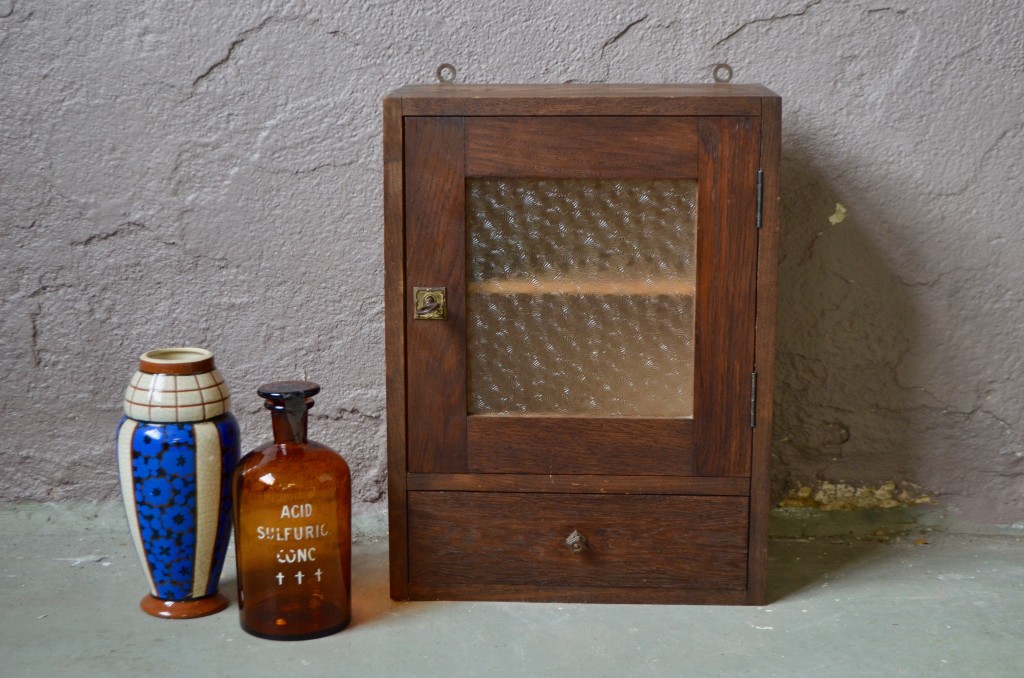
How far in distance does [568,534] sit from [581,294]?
38 cm

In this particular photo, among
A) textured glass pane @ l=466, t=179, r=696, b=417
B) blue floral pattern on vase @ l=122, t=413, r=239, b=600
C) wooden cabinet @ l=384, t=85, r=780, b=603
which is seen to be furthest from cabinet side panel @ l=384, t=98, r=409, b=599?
blue floral pattern on vase @ l=122, t=413, r=239, b=600

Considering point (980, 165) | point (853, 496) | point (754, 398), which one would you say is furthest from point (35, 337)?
point (980, 165)

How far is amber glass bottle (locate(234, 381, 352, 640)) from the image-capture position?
1502 mm

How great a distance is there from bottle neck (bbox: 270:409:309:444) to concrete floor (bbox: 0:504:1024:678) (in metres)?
0.30

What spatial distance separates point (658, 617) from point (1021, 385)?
86 centimetres

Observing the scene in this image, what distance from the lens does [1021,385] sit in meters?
1.91

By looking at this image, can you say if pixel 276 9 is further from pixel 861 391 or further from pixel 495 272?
pixel 861 391

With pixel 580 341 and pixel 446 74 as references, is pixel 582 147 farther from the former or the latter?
pixel 446 74

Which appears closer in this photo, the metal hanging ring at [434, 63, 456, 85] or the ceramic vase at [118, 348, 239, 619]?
the ceramic vase at [118, 348, 239, 619]

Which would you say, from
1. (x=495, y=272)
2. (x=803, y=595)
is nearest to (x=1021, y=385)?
(x=803, y=595)

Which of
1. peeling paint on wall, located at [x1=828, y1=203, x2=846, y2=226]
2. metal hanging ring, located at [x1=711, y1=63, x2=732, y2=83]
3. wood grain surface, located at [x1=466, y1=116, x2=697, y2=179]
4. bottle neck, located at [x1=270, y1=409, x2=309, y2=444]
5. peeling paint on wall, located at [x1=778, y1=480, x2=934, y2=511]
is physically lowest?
peeling paint on wall, located at [x1=778, y1=480, x2=934, y2=511]

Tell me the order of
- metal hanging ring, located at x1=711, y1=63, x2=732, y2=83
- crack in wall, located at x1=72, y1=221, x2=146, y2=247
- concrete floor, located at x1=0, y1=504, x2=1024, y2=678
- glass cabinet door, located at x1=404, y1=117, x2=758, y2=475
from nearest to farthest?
1. concrete floor, located at x1=0, y1=504, x2=1024, y2=678
2. glass cabinet door, located at x1=404, y1=117, x2=758, y2=475
3. metal hanging ring, located at x1=711, y1=63, x2=732, y2=83
4. crack in wall, located at x1=72, y1=221, x2=146, y2=247

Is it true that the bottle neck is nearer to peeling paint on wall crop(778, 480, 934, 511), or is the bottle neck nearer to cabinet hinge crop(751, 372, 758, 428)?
cabinet hinge crop(751, 372, 758, 428)

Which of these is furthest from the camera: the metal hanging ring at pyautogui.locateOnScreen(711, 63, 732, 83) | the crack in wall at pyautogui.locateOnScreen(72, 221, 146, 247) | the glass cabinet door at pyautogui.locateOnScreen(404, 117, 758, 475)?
the crack in wall at pyautogui.locateOnScreen(72, 221, 146, 247)
